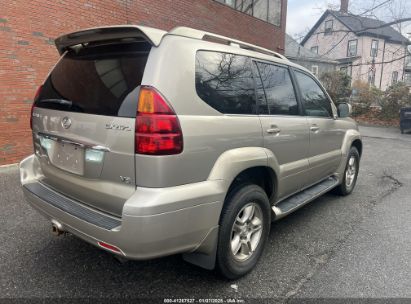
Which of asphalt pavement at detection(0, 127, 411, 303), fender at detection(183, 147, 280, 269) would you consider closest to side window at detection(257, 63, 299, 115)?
fender at detection(183, 147, 280, 269)


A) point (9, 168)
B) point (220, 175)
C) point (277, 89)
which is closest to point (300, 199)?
point (277, 89)

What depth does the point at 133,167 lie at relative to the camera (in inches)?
81.0

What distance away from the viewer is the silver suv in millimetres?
2039

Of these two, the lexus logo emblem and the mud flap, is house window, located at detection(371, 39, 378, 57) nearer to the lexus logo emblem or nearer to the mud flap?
the mud flap

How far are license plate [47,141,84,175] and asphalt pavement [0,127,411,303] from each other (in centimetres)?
95

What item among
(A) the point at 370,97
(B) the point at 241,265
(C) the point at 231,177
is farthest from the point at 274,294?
(A) the point at 370,97

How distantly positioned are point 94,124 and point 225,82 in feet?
3.43

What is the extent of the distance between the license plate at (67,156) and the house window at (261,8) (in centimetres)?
955

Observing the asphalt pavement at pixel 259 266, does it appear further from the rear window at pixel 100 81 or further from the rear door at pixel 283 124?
→ the rear window at pixel 100 81

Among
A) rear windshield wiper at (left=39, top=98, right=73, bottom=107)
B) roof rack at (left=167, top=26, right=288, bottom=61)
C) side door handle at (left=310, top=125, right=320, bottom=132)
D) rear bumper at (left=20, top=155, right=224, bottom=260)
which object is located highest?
roof rack at (left=167, top=26, right=288, bottom=61)

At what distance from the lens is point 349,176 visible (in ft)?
17.0

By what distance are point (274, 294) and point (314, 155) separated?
5.92ft

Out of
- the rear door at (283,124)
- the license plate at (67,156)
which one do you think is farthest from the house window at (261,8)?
the license plate at (67,156)

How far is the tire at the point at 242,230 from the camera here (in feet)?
8.13
